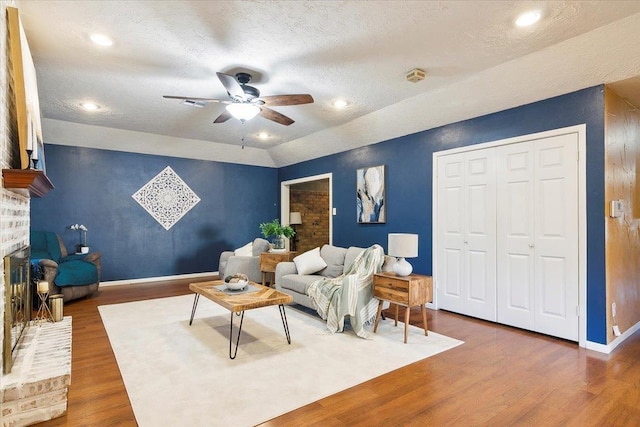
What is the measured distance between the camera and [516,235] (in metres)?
3.81

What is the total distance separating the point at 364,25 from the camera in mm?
2688

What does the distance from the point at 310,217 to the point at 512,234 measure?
5.75 meters

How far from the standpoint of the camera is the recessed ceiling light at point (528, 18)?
2.50m

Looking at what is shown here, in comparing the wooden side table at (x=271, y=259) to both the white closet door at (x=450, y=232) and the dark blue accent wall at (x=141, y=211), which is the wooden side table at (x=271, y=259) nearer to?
the dark blue accent wall at (x=141, y=211)

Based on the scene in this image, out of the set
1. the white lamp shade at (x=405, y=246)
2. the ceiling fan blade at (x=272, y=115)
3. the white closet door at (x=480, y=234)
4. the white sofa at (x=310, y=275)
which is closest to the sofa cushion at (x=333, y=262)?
the white sofa at (x=310, y=275)

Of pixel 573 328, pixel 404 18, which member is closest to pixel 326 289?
pixel 573 328

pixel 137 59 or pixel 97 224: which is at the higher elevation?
pixel 137 59

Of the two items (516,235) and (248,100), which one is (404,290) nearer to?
(516,235)

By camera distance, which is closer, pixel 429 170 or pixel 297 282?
pixel 297 282

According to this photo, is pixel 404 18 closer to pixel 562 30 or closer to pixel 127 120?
pixel 562 30

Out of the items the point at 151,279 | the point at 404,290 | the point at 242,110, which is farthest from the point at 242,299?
the point at 151,279

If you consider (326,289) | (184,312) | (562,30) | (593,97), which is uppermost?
(562,30)

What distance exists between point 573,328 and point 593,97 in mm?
2250

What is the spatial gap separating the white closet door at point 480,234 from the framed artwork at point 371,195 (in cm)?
145
